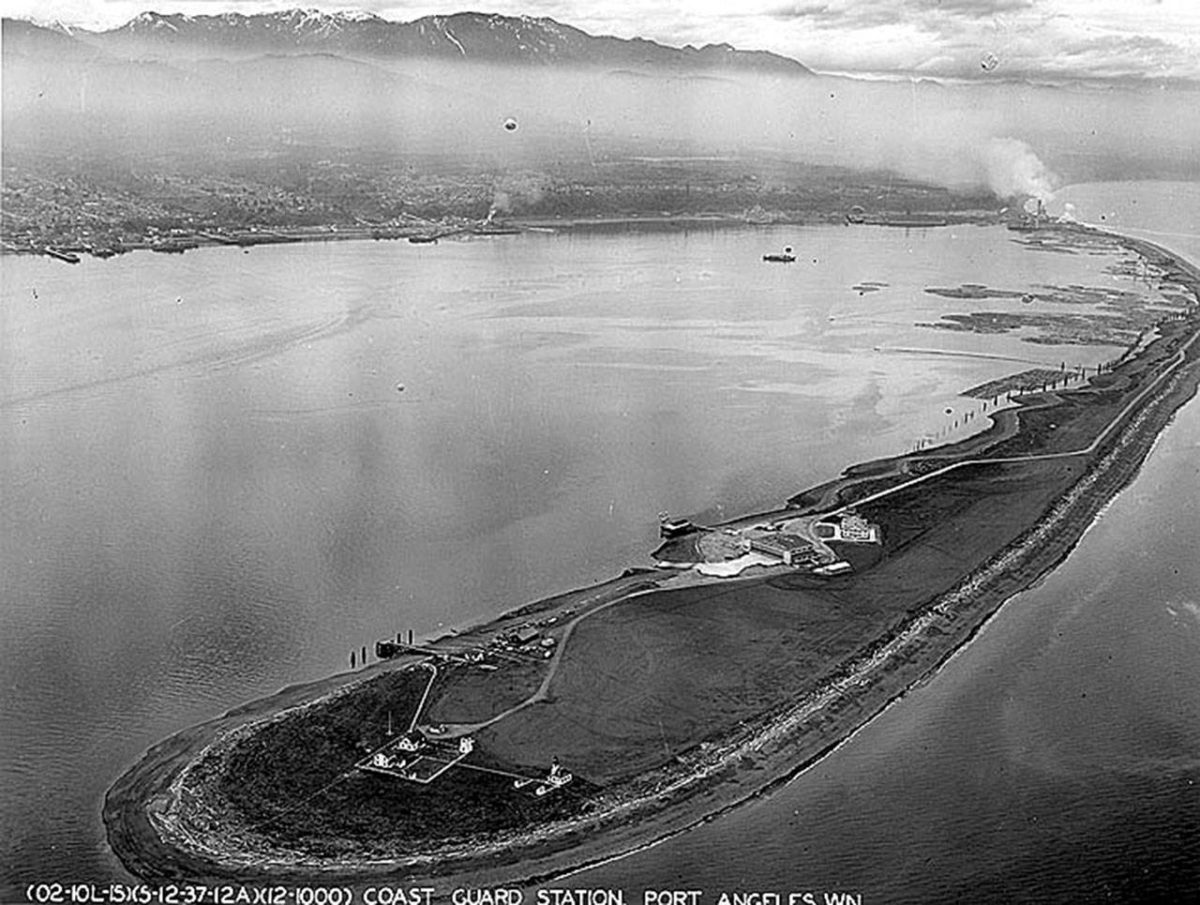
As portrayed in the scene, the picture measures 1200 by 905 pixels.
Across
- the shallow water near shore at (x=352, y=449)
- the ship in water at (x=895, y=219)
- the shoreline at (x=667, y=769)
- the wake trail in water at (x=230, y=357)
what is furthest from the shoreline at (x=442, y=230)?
the shoreline at (x=667, y=769)

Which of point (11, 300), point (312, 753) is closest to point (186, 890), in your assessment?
point (312, 753)

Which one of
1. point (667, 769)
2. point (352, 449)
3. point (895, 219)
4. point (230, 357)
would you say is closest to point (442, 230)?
point (230, 357)

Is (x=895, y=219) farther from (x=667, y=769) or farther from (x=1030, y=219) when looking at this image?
(x=667, y=769)

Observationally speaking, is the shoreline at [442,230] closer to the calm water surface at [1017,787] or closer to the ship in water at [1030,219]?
the ship in water at [1030,219]

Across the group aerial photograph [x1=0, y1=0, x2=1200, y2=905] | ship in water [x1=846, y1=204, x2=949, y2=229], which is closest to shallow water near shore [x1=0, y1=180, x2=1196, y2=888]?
aerial photograph [x1=0, y1=0, x2=1200, y2=905]

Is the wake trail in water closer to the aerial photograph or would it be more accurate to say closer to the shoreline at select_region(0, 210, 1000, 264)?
the aerial photograph
